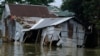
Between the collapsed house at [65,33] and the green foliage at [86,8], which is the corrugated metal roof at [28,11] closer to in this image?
the green foliage at [86,8]

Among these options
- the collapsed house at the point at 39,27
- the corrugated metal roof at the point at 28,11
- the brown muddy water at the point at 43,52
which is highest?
the corrugated metal roof at the point at 28,11

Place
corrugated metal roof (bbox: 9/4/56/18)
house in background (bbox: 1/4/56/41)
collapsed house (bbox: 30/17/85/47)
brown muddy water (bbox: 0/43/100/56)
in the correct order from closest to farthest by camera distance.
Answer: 1. brown muddy water (bbox: 0/43/100/56)
2. collapsed house (bbox: 30/17/85/47)
3. house in background (bbox: 1/4/56/41)
4. corrugated metal roof (bbox: 9/4/56/18)

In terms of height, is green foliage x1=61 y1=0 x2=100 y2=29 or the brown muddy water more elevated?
green foliage x1=61 y1=0 x2=100 y2=29

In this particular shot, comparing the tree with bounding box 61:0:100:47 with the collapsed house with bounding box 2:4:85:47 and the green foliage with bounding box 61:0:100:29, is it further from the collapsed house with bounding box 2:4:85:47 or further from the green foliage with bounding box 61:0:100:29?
the collapsed house with bounding box 2:4:85:47

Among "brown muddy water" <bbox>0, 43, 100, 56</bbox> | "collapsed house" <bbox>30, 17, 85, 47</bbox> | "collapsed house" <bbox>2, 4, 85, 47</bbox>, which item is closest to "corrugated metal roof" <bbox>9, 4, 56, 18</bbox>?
"collapsed house" <bbox>2, 4, 85, 47</bbox>

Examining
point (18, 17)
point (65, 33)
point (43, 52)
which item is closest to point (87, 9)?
point (65, 33)

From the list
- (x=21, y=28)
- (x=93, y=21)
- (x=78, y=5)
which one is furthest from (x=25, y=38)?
(x=93, y=21)

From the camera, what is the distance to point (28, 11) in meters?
44.7

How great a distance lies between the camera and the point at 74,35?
1282 inches

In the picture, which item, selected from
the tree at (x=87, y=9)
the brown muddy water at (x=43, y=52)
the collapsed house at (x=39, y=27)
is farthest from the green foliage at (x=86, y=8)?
the brown muddy water at (x=43, y=52)

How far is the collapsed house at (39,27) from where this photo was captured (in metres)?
31.9

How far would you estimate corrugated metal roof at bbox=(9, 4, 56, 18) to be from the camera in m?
43.4

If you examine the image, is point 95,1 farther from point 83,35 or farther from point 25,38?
point 25,38

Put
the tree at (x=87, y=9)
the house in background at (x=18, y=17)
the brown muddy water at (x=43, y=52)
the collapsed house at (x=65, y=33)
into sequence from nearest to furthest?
the brown muddy water at (x=43, y=52) → the collapsed house at (x=65, y=33) → the tree at (x=87, y=9) → the house in background at (x=18, y=17)
